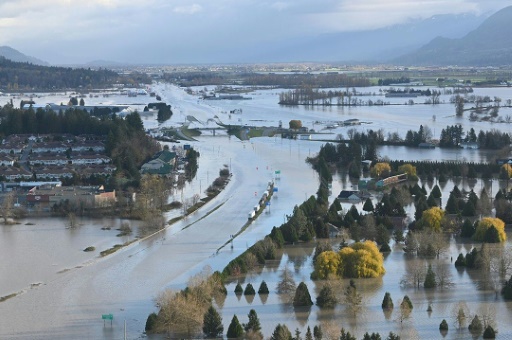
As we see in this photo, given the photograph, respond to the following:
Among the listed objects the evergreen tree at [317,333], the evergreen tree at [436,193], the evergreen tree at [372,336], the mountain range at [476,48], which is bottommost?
the evergreen tree at [317,333]

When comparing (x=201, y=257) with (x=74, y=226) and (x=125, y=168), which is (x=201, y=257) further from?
(x=125, y=168)

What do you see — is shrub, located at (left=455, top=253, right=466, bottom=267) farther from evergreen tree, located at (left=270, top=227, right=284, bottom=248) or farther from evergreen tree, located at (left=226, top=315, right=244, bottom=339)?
evergreen tree, located at (left=226, top=315, right=244, bottom=339)

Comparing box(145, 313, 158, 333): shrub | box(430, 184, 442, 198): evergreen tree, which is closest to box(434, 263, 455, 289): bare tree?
box(145, 313, 158, 333): shrub

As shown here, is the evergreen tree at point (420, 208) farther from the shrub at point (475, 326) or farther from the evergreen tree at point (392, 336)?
the evergreen tree at point (392, 336)

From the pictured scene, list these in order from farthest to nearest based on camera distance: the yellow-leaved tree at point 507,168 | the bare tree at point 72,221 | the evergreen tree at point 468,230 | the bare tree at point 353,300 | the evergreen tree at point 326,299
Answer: the yellow-leaved tree at point 507,168
the bare tree at point 72,221
the evergreen tree at point 468,230
the evergreen tree at point 326,299
the bare tree at point 353,300

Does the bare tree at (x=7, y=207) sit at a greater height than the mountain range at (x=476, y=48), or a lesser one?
lesser

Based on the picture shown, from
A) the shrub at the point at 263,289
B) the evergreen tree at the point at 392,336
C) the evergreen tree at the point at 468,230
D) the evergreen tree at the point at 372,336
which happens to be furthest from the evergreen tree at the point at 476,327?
the evergreen tree at the point at 468,230

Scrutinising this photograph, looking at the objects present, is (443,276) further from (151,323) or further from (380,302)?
(151,323)

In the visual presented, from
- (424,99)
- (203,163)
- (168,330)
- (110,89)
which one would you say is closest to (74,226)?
(168,330)
